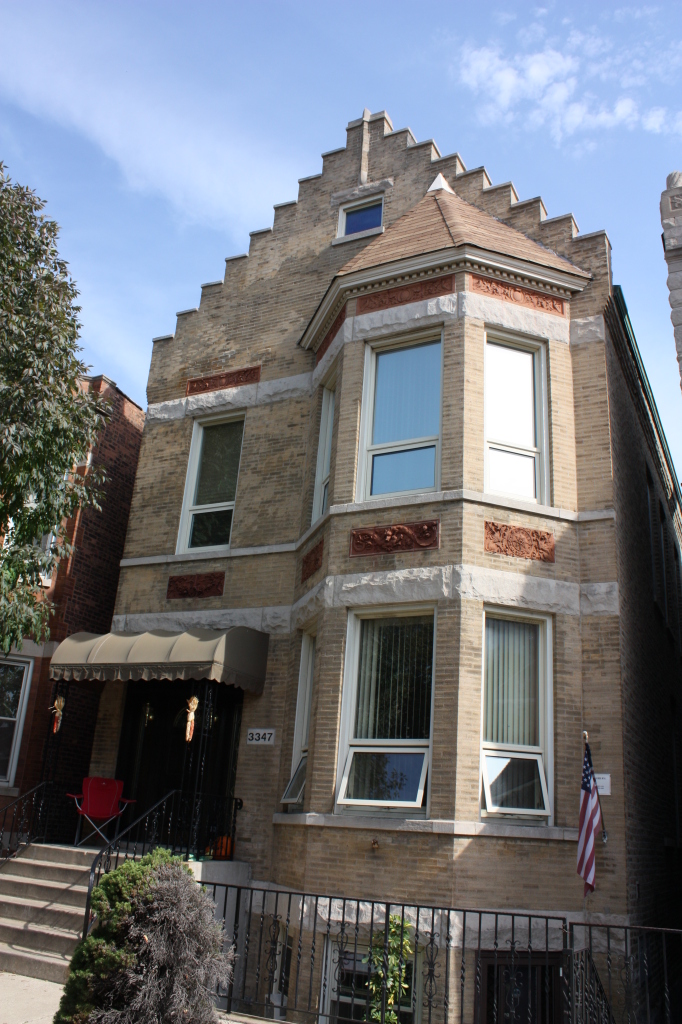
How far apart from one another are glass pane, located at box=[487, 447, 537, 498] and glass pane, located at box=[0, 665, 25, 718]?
26.9 feet

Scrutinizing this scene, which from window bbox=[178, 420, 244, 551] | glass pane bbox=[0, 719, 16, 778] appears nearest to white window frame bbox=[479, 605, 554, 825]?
window bbox=[178, 420, 244, 551]

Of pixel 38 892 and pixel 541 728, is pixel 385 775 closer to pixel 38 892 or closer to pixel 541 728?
pixel 541 728

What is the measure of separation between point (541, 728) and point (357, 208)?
8.42m

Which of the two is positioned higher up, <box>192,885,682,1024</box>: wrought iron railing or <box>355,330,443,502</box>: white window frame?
<box>355,330,443,502</box>: white window frame

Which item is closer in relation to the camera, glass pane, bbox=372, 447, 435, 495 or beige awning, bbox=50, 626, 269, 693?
glass pane, bbox=372, 447, 435, 495

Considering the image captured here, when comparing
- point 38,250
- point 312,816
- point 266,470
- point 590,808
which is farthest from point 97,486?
point 590,808

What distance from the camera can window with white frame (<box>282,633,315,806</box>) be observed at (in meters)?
10.2

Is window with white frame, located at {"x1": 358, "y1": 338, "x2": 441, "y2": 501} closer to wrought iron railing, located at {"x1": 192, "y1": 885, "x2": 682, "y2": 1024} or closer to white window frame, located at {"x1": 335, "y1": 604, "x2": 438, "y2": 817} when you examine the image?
white window frame, located at {"x1": 335, "y1": 604, "x2": 438, "y2": 817}

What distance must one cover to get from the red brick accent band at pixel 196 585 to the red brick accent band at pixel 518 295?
5169 mm

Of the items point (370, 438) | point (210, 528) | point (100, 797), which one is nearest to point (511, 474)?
point (370, 438)

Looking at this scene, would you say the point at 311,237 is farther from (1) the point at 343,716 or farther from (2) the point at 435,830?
(2) the point at 435,830

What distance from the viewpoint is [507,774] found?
888 cm

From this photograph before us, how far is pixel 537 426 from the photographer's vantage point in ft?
34.3

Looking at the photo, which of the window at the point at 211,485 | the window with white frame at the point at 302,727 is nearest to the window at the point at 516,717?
the window with white frame at the point at 302,727
